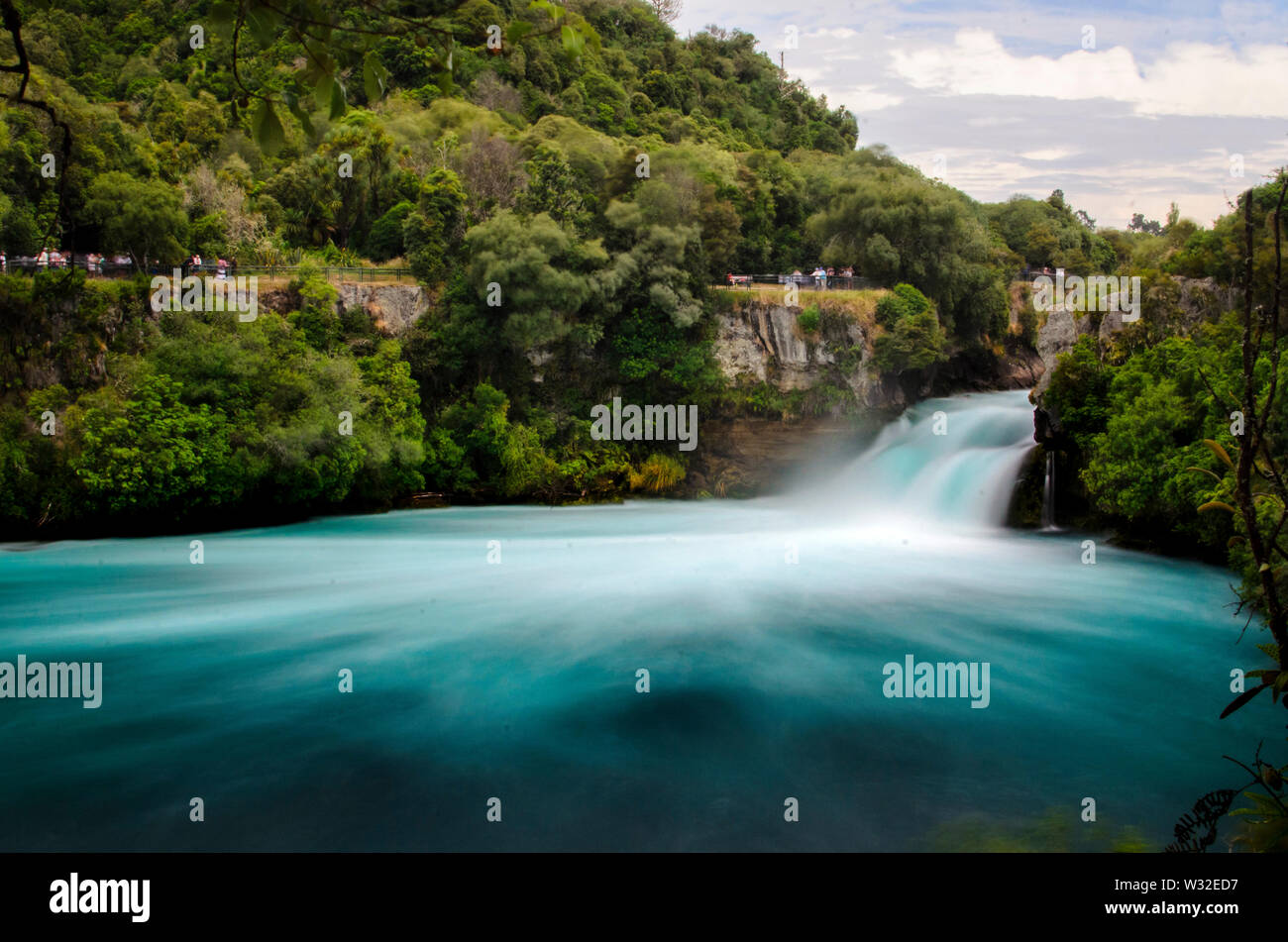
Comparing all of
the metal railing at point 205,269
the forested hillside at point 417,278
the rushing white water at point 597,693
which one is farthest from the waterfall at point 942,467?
the metal railing at point 205,269

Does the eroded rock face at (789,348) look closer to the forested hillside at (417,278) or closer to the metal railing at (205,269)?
the forested hillside at (417,278)

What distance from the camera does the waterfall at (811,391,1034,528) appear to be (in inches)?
874

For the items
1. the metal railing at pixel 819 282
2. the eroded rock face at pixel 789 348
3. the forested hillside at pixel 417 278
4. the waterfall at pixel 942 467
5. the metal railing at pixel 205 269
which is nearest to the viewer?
the forested hillside at pixel 417 278

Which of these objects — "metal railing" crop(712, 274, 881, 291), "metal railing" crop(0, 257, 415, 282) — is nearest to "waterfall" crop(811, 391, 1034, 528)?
"metal railing" crop(712, 274, 881, 291)

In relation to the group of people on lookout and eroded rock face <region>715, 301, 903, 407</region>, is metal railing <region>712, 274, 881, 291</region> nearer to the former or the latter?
the group of people on lookout

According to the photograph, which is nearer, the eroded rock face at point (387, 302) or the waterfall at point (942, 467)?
the waterfall at point (942, 467)

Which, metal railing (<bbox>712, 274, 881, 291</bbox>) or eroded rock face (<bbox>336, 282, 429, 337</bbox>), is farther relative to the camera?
metal railing (<bbox>712, 274, 881, 291</bbox>)

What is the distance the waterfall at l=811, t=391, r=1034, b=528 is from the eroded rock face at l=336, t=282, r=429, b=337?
1219 centimetres

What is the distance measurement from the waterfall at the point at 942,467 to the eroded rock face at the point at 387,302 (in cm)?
1219

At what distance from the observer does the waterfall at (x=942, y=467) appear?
22188 millimetres

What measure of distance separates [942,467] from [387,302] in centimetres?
1494

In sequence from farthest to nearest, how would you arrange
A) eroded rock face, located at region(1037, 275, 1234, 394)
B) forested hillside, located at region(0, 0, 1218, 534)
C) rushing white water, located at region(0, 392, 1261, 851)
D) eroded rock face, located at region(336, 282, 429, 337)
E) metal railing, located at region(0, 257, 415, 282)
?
1. eroded rock face, located at region(336, 282, 429, 337)
2. metal railing, located at region(0, 257, 415, 282)
3. forested hillside, located at region(0, 0, 1218, 534)
4. eroded rock face, located at region(1037, 275, 1234, 394)
5. rushing white water, located at region(0, 392, 1261, 851)
